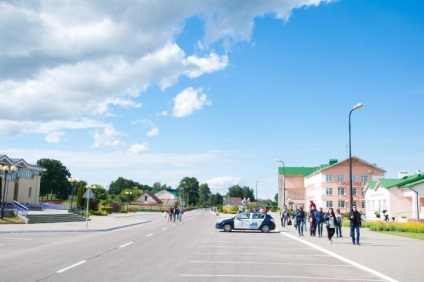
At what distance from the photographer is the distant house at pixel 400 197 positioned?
4512 centimetres

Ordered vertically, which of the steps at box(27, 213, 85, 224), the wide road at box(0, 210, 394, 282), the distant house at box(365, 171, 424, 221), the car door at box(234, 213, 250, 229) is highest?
the distant house at box(365, 171, 424, 221)

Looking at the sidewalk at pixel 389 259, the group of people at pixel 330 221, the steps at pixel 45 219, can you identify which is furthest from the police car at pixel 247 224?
A: the steps at pixel 45 219

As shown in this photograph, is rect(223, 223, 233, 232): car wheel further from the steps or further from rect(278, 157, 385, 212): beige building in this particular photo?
rect(278, 157, 385, 212): beige building

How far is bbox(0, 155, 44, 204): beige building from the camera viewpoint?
2034 inches

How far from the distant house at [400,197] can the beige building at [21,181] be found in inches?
1789

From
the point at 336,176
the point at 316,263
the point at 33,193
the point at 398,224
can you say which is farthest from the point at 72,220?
the point at 336,176

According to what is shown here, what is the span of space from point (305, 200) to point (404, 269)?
92.1 meters

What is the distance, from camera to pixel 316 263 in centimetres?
1361

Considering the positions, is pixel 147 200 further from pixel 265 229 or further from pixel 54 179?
pixel 265 229

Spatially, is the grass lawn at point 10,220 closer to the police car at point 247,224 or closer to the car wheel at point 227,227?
the police car at point 247,224

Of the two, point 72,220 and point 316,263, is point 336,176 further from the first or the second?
point 316,263

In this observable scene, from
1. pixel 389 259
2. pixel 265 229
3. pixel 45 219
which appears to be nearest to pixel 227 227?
pixel 265 229

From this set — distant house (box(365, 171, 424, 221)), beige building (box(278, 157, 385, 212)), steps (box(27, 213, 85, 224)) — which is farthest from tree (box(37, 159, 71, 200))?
distant house (box(365, 171, 424, 221))

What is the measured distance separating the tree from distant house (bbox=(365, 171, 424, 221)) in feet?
292
